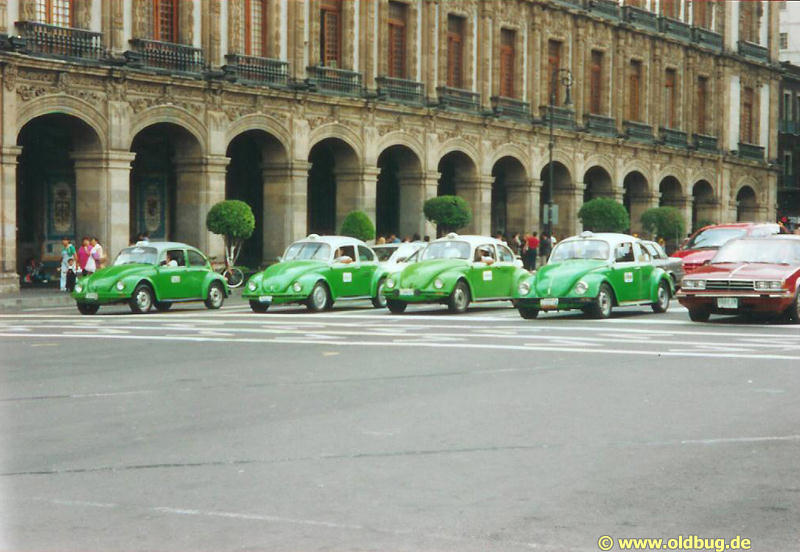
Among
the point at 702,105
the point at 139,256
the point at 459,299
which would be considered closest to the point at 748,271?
the point at 459,299

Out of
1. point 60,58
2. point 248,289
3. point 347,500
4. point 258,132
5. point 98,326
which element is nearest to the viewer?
point 347,500

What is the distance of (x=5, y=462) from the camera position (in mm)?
9148

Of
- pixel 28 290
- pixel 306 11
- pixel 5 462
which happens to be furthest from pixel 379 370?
pixel 306 11

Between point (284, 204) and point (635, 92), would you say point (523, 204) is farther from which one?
point (284, 204)

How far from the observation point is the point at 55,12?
3472 cm

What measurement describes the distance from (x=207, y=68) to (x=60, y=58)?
18.3ft

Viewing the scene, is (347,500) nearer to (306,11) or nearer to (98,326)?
(98,326)

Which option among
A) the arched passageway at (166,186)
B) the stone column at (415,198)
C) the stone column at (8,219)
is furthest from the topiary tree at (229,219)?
the stone column at (415,198)

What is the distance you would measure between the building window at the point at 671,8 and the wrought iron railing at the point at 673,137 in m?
5.65

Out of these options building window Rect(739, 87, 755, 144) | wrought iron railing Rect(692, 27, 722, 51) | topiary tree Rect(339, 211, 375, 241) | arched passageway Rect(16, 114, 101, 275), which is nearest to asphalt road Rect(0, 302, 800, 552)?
arched passageway Rect(16, 114, 101, 275)

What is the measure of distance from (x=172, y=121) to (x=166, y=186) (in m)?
4.68

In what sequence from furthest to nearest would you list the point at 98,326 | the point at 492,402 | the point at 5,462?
1. the point at 98,326
2. the point at 492,402
3. the point at 5,462

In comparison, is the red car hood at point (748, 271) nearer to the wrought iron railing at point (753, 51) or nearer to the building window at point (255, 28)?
the building window at point (255, 28)

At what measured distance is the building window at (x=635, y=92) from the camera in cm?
6150
